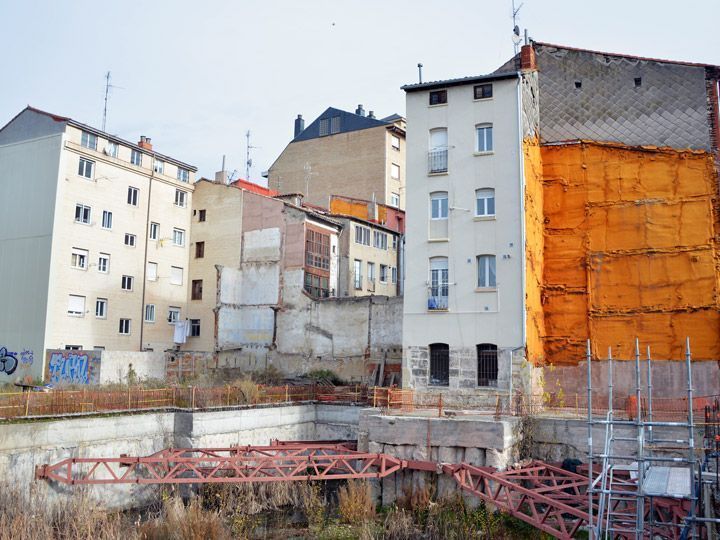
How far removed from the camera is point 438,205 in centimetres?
2912

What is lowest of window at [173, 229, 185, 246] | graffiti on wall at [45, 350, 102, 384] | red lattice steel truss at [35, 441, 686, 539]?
red lattice steel truss at [35, 441, 686, 539]

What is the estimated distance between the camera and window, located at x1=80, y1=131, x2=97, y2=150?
1406 inches

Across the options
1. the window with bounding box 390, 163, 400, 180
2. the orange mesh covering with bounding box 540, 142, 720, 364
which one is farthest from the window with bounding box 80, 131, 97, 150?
the window with bounding box 390, 163, 400, 180

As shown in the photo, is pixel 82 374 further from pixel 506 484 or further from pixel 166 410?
pixel 506 484

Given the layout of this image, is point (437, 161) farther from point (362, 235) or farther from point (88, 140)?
point (88, 140)

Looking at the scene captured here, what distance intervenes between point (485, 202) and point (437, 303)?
4750mm

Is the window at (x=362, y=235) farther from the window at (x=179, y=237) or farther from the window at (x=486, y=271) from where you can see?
the window at (x=486, y=271)

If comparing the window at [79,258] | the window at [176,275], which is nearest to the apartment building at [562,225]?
the window at [176,275]

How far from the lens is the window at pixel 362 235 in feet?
141

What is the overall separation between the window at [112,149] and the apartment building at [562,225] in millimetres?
17468

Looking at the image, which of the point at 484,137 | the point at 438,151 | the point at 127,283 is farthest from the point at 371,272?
the point at 484,137

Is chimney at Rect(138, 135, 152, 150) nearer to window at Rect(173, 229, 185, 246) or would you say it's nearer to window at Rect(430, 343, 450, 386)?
window at Rect(173, 229, 185, 246)

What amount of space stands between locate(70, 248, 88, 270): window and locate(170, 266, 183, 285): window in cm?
596

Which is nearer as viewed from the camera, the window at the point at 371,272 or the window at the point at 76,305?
the window at the point at 76,305
